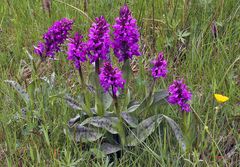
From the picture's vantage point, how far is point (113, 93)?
2057 mm

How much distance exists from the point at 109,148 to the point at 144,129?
0.20 m

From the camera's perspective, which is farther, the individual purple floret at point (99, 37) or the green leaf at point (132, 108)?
the green leaf at point (132, 108)

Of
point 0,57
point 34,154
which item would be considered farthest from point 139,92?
point 0,57

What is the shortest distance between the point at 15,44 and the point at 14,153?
1226 mm

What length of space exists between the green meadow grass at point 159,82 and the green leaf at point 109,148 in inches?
2.2

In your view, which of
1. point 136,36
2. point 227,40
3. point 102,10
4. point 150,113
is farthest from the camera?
point 102,10

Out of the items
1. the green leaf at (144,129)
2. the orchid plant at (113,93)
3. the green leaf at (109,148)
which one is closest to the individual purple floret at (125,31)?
the orchid plant at (113,93)

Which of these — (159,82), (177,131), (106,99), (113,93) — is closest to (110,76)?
(113,93)

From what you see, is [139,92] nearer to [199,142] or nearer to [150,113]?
[150,113]

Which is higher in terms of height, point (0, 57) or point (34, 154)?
point (0, 57)

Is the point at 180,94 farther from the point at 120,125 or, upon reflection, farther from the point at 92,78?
the point at 92,78

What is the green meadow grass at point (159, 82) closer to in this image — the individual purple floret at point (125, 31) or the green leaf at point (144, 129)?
the green leaf at point (144, 129)

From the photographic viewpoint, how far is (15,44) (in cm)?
322

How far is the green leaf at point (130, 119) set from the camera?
221 cm
